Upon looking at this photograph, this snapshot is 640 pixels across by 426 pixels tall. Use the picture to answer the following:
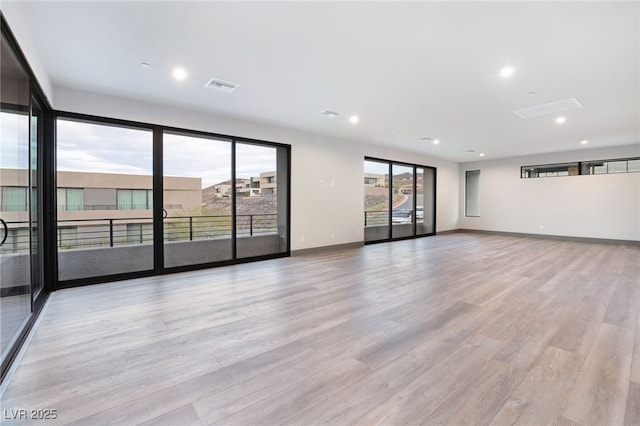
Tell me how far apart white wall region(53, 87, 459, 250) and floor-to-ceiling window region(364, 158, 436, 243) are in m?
0.49

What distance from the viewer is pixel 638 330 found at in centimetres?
273

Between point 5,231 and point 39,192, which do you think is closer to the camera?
point 5,231

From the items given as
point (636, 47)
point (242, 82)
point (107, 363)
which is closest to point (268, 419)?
point (107, 363)

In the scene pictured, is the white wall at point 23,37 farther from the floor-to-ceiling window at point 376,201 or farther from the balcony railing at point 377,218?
the balcony railing at point 377,218

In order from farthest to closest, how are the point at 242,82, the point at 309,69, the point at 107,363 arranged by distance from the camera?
the point at 242,82
the point at 309,69
the point at 107,363

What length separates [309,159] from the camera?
22.0 ft

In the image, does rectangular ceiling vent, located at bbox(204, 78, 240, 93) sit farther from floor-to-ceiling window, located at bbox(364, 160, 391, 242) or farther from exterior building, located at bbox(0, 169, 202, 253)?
floor-to-ceiling window, located at bbox(364, 160, 391, 242)

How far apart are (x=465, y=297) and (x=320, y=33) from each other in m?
3.30

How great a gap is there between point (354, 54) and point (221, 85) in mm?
1866

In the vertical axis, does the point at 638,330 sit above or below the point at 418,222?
below

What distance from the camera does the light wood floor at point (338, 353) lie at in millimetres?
1684

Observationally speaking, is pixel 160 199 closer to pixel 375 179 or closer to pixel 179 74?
pixel 179 74

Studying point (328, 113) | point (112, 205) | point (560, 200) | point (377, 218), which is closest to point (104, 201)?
point (112, 205)

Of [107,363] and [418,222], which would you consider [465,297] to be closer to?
[107,363]
